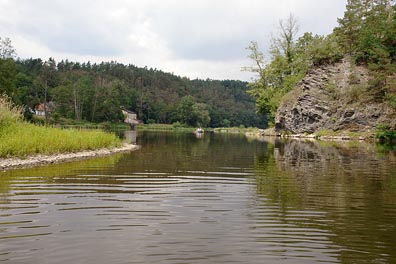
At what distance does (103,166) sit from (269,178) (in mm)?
7756

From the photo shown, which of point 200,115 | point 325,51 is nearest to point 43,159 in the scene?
point 325,51

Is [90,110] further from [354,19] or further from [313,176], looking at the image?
[313,176]

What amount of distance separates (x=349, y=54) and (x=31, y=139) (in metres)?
63.9

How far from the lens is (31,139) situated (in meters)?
19.3

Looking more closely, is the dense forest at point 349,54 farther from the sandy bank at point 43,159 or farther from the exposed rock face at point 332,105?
the sandy bank at point 43,159

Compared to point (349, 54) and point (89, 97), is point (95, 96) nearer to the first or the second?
point (89, 97)

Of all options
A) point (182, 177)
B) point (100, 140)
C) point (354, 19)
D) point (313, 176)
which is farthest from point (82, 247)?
point (354, 19)

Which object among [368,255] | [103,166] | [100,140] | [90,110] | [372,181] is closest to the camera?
[368,255]

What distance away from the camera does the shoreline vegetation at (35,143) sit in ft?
57.2

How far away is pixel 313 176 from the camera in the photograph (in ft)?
50.1

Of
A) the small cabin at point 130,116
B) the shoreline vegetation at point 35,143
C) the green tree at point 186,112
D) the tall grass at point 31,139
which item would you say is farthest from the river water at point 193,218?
the green tree at point 186,112

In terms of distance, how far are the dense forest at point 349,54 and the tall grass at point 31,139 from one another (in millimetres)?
40127

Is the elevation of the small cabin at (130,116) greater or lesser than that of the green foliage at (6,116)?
greater

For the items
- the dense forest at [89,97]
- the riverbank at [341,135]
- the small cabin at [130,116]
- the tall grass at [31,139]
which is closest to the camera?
the tall grass at [31,139]
